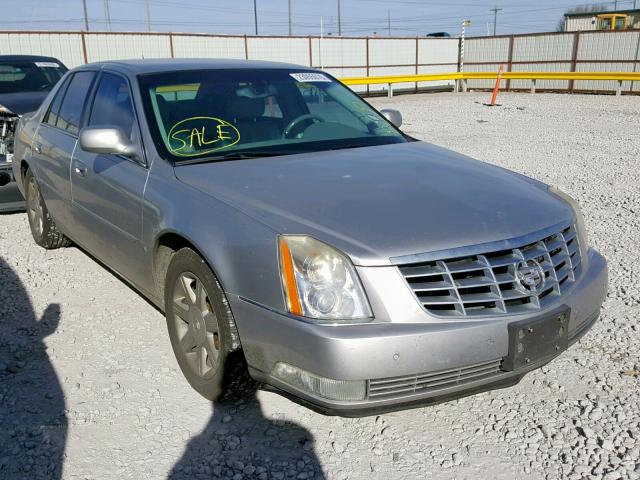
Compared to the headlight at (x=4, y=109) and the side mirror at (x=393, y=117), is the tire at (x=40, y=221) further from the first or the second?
the side mirror at (x=393, y=117)

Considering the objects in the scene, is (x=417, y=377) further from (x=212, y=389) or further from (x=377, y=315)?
(x=212, y=389)

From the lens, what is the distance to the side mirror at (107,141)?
137 inches

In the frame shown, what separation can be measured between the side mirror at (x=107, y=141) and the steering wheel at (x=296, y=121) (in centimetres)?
87

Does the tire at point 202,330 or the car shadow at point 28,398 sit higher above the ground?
the tire at point 202,330

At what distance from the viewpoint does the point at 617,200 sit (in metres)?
7.05

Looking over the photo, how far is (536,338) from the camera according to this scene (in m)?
2.58

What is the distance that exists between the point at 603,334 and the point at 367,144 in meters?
1.79

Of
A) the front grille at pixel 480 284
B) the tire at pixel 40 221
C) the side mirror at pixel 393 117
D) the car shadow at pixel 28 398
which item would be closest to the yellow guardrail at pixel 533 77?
the tire at pixel 40 221

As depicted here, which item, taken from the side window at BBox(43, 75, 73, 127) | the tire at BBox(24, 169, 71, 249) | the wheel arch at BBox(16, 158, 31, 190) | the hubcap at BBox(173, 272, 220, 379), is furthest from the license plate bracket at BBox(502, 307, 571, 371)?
the wheel arch at BBox(16, 158, 31, 190)

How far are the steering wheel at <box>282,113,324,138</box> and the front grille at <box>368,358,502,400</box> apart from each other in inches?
71.8

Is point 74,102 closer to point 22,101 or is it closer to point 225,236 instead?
point 225,236

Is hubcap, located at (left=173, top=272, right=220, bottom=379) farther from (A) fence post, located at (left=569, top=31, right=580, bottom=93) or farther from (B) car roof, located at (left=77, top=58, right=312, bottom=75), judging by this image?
(A) fence post, located at (left=569, top=31, right=580, bottom=93)

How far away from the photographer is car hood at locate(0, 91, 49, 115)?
7.12 meters

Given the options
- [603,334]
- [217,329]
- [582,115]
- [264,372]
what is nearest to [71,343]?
[217,329]
